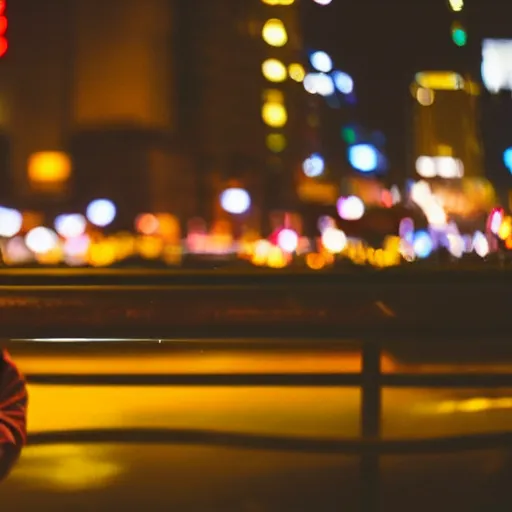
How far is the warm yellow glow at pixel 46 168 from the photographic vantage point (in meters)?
92.4

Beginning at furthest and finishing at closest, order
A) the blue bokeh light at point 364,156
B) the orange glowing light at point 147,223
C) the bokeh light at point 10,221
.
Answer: the orange glowing light at point 147,223 → the bokeh light at point 10,221 → the blue bokeh light at point 364,156

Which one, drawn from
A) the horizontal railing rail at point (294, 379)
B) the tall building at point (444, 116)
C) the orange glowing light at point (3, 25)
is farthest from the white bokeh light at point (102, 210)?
the horizontal railing rail at point (294, 379)

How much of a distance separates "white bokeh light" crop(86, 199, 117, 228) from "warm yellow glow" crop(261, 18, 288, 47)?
816 inches

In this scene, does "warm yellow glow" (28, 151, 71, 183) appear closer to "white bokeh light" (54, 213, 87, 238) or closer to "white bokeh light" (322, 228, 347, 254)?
"white bokeh light" (54, 213, 87, 238)

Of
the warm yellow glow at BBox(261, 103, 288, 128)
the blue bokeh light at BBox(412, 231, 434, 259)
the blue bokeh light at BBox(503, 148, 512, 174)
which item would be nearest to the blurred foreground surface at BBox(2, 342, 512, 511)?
the blue bokeh light at BBox(503, 148, 512, 174)

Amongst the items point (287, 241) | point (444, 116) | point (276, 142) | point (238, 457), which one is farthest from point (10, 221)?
point (238, 457)

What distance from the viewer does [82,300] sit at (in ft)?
31.8

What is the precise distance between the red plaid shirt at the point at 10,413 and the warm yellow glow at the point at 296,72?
102352 millimetres

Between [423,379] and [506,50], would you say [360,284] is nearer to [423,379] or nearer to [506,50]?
[423,379]

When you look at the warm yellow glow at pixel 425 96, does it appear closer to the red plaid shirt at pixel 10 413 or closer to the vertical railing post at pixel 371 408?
the vertical railing post at pixel 371 408

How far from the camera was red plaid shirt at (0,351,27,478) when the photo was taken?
3.24 m

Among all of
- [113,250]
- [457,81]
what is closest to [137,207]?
[113,250]

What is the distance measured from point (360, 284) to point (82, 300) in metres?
2.53

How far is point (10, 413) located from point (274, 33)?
10537cm
